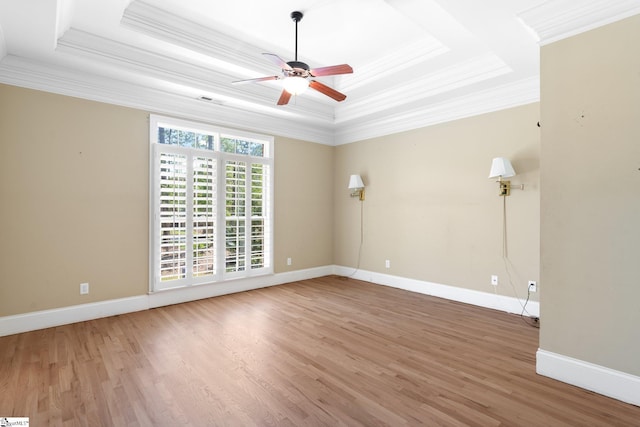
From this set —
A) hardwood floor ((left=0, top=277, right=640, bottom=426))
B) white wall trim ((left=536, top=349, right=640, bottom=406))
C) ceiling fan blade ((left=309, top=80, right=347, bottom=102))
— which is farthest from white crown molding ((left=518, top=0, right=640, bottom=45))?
hardwood floor ((left=0, top=277, right=640, bottom=426))

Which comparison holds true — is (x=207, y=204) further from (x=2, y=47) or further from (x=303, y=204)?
(x=2, y=47)

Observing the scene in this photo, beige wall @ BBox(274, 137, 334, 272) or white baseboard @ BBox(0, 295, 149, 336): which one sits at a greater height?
beige wall @ BBox(274, 137, 334, 272)

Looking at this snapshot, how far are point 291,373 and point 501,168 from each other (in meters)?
3.23

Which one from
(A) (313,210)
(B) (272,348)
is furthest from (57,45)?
(A) (313,210)

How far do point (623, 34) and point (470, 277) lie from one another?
2984 millimetres

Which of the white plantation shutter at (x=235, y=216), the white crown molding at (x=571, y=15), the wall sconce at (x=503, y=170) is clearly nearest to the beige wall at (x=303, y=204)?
the white plantation shutter at (x=235, y=216)

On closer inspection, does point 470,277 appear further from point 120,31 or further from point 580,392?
point 120,31

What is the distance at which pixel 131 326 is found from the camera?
338cm

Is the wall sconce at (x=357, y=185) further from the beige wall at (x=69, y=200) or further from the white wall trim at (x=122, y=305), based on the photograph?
the beige wall at (x=69, y=200)

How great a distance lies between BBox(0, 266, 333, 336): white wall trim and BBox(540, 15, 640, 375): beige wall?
3831 mm

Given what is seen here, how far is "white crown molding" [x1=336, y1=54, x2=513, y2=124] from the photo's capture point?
3.56m

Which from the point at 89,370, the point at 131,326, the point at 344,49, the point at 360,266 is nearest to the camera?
the point at 89,370

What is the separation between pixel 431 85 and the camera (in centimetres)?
407

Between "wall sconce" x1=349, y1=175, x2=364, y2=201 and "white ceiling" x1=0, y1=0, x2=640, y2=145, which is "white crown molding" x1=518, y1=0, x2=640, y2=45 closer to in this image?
"white ceiling" x1=0, y1=0, x2=640, y2=145
